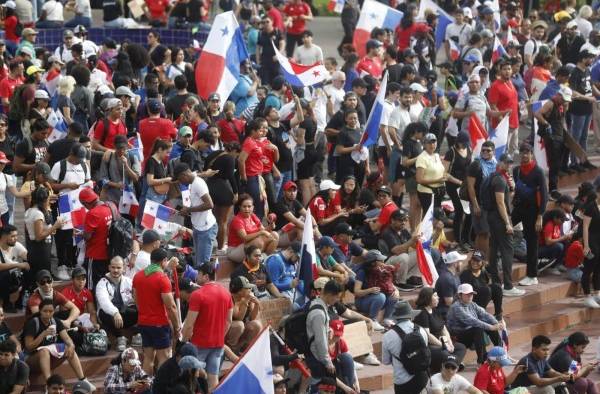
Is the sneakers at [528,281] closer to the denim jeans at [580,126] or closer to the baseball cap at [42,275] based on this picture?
the denim jeans at [580,126]

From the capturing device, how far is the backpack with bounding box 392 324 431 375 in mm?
18062

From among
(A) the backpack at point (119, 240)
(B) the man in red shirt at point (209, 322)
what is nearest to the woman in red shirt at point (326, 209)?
(A) the backpack at point (119, 240)

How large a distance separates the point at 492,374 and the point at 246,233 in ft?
10.9

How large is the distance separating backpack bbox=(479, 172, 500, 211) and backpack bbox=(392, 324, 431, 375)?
4.19 metres

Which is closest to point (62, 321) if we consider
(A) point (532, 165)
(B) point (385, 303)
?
(B) point (385, 303)

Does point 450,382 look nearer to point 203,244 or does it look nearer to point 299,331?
point 299,331

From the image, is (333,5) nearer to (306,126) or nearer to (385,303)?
(306,126)

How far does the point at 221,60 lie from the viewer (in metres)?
23.5

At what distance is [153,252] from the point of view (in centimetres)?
1781

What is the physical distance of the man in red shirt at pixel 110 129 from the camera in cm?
2111

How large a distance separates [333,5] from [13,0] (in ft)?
18.8

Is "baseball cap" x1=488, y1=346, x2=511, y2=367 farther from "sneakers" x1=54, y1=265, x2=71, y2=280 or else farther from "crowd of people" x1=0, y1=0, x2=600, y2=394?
"sneakers" x1=54, y1=265, x2=71, y2=280

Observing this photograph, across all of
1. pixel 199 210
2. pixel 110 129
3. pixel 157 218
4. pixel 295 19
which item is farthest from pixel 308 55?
pixel 157 218

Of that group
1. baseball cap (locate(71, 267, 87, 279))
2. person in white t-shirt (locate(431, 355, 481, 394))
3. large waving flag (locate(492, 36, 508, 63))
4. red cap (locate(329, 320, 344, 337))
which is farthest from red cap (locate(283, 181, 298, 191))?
large waving flag (locate(492, 36, 508, 63))
